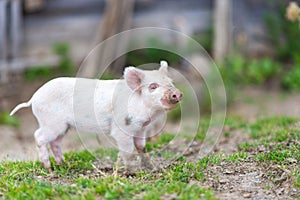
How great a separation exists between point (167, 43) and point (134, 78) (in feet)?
21.8

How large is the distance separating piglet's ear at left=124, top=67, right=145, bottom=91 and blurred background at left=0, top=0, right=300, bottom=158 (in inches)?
170

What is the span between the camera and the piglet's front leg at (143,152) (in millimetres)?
5275

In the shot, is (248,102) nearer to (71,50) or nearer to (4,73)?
(71,50)

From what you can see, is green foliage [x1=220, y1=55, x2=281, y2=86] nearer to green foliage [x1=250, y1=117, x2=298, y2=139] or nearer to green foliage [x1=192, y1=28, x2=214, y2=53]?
green foliage [x1=192, y1=28, x2=214, y2=53]

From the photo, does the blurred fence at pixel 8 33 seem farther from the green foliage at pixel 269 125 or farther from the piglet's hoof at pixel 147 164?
the piglet's hoof at pixel 147 164

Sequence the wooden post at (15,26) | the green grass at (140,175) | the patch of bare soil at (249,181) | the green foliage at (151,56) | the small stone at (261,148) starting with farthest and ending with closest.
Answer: the green foliage at (151,56) < the wooden post at (15,26) < the small stone at (261,148) < the patch of bare soil at (249,181) < the green grass at (140,175)

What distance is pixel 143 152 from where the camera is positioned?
5.43m

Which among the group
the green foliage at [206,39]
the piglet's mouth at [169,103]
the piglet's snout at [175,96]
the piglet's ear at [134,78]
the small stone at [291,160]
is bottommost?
the small stone at [291,160]

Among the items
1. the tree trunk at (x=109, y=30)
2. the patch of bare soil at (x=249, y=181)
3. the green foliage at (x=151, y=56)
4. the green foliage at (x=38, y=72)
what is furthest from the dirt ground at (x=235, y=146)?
the green foliage at (x=151, y=56)

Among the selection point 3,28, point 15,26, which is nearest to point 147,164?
point 3,28

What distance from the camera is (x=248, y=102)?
985 cm

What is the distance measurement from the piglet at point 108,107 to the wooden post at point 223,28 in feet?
19.3

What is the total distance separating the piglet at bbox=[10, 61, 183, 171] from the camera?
4910 mm

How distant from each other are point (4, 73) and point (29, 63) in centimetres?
64
